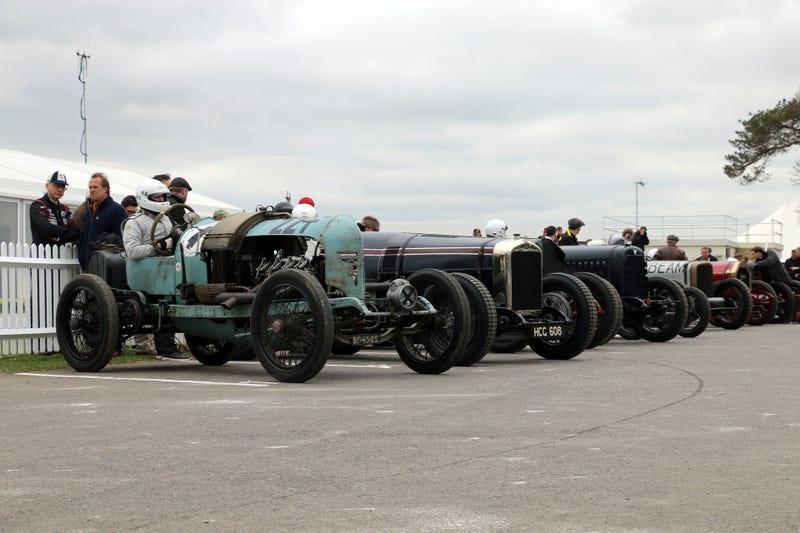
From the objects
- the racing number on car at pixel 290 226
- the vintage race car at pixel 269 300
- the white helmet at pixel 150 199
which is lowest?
the vintage race car at pixel 269 300

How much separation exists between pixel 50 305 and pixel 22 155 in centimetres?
983

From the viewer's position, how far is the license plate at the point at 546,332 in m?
12.7

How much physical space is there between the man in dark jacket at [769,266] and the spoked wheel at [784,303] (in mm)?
211

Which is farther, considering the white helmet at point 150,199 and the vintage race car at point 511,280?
the vintage race car at point 511,280

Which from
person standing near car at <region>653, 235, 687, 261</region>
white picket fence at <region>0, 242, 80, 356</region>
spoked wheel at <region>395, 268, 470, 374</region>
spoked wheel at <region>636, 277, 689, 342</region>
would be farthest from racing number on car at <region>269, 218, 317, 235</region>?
person standing near car at <region>653, 235, 687, 261</region>

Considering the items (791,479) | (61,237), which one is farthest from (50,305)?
(791,479)

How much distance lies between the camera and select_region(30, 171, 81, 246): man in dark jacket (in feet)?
43.3

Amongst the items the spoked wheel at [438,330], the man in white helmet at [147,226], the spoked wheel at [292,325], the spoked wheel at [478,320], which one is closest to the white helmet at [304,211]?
the spoked wheel at [292,325]

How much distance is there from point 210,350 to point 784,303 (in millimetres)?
16437

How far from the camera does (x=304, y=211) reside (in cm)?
1085

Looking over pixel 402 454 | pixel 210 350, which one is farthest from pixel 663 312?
pixel 402 454

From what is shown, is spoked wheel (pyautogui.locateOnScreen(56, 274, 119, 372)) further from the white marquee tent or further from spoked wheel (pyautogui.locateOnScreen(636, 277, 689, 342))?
spoked wheel (pyautogui.locateOnScreen(636, 277, 689, 342))

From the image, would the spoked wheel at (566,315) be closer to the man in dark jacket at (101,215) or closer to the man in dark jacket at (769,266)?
the man in dark jacket at (101,215)

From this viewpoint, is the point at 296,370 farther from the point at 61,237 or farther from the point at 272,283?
the point at 61,237
